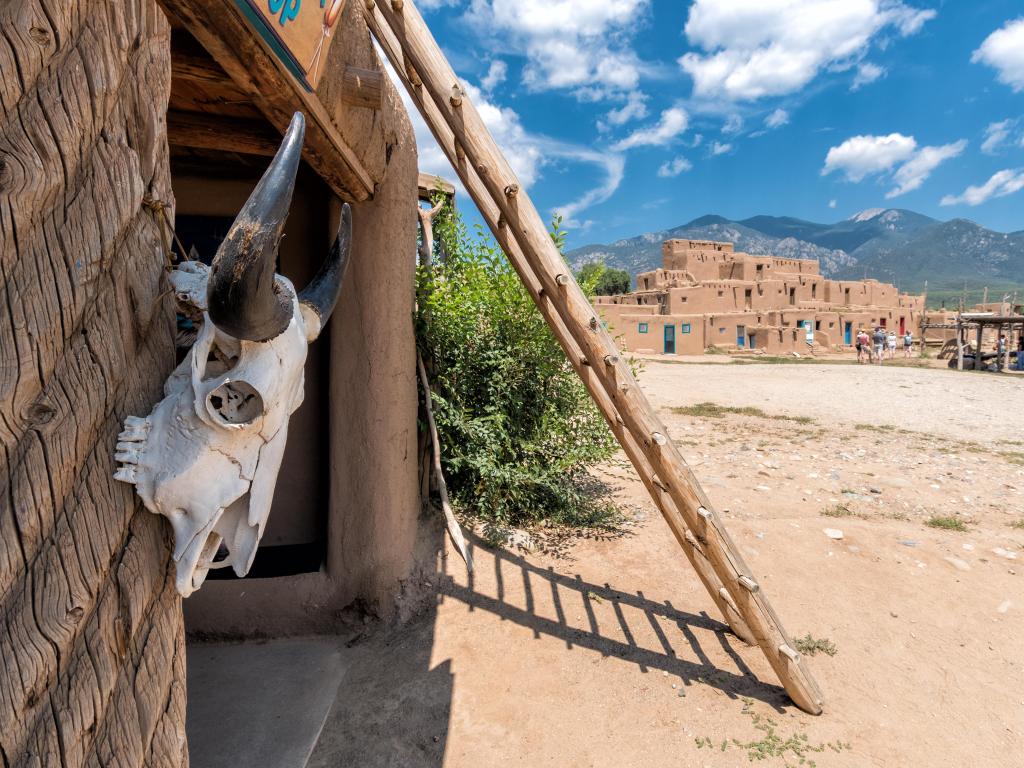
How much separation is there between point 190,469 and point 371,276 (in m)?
2.37

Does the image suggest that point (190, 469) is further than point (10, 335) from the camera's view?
Yes

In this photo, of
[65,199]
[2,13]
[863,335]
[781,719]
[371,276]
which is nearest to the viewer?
[2,13]

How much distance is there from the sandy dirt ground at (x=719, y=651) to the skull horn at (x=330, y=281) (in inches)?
82.9

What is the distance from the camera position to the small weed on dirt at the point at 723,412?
9297mm

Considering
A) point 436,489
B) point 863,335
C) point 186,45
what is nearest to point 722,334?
point 863,335

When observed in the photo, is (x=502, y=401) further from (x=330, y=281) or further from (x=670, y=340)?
(x=670, y=340)

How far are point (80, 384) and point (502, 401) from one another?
3.39 metres

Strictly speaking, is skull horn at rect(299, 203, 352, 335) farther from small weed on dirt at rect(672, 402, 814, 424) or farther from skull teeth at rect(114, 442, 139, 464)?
small weed on dirt at rect(672, 402, 814, 424)

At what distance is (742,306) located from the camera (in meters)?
31.0

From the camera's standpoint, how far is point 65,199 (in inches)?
38.6

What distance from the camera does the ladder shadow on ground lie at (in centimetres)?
288

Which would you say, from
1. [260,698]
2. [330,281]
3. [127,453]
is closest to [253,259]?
[127,453]

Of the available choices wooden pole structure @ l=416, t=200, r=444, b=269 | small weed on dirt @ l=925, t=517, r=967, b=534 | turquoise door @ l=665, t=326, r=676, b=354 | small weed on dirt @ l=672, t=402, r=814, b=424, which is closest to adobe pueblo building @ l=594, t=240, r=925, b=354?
turquoise door @ l=665, t=326, r=676, b=354

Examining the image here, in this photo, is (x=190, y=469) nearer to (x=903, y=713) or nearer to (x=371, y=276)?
(x=371, y=276)
